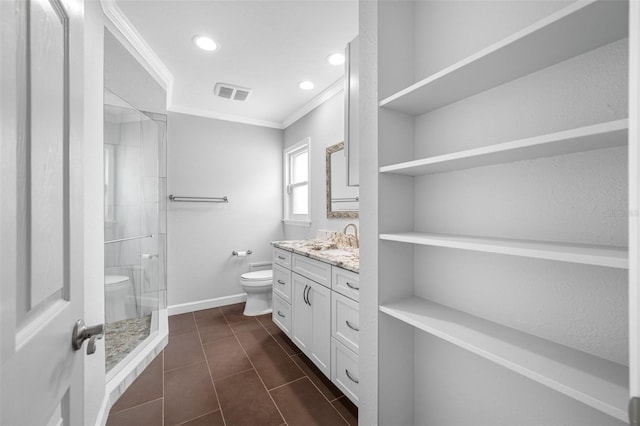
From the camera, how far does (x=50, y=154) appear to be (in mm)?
561

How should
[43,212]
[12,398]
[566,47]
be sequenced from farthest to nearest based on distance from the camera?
[566,47] < [43,212] < [12,398]

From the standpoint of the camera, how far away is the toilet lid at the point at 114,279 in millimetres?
1797

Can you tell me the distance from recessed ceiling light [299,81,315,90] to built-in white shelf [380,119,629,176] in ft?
6.67

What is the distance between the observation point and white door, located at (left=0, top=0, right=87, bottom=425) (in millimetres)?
413

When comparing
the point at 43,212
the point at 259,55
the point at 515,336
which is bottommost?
the point at 515,336

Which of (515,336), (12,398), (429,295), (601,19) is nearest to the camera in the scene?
(12,398)

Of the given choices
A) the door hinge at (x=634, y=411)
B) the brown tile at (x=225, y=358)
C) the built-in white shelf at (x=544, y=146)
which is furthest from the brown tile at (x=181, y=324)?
the door hinge at (x=634, y=411)

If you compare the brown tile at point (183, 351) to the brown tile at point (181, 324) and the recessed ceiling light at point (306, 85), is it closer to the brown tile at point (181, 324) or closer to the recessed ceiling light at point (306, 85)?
the brown tile at point (181, 324)

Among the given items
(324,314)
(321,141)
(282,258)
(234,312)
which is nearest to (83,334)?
(324,314)

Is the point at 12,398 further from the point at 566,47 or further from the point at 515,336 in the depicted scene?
the point at 566,47

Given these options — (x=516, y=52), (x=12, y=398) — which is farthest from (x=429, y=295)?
(x=12, y=398)

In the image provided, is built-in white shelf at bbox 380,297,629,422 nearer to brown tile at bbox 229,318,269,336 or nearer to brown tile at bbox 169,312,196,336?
brown tile at bbox 229,318,269,336

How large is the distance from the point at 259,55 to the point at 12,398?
2468 millimetres

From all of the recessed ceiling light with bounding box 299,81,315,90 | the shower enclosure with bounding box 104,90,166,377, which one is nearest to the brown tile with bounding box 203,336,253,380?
the shower enclosure with bounding box 104,90,166,377
